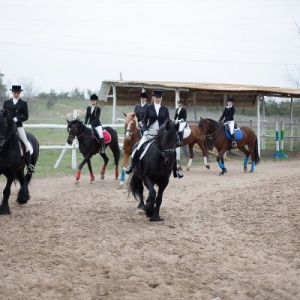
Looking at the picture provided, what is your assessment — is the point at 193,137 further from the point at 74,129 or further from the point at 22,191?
the point at 22,191

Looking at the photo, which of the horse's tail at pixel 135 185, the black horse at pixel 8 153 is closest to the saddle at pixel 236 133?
the horse's tail at pixel 135 185

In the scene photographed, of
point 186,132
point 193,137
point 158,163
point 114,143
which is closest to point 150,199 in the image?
point 158,163

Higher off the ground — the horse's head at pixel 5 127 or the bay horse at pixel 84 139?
the horse's head at pixel 5 127

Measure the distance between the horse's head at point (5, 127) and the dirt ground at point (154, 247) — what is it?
59.3 inches

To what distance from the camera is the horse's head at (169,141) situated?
1040cm

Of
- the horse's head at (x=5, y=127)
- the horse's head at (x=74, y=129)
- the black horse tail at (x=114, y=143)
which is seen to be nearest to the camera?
the horse's head at (x=5, y=127)

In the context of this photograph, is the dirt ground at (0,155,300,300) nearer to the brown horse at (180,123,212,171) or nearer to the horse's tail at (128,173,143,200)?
the horse's tail at (128,173,143,200)

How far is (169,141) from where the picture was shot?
412 inches

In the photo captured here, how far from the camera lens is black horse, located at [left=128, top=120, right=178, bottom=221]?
1047 cm

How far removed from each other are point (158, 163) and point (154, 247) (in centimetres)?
244

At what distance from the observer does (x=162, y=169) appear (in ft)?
35.4

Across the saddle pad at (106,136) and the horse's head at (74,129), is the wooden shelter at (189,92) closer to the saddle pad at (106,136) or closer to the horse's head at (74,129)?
the saddle pad at (106,136)

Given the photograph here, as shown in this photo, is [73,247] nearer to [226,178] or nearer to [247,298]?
[247,298]

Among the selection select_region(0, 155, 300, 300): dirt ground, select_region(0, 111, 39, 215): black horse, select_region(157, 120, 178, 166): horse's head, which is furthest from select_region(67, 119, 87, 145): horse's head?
select_region(157, 120, 178, 166): horse's head
